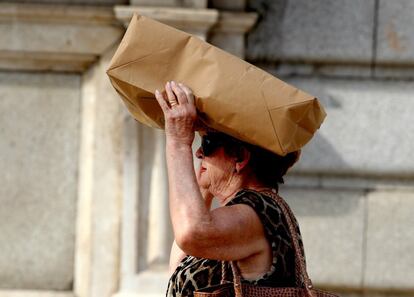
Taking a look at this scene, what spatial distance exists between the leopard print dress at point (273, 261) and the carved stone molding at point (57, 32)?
256cm

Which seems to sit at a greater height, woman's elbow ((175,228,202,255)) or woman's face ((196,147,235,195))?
woman's face ((196,147,235,195))

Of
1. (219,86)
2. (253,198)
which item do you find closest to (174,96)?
(219,86)

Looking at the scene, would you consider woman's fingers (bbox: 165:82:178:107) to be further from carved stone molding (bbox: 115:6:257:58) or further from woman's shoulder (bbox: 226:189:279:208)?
carved stone molding (bbox: 115:6:257:58)

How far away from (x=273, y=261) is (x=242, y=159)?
12.4 inches

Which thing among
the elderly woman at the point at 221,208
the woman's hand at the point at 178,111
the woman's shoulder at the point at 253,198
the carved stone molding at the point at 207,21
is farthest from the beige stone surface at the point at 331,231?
the woman's hand at the point at 178,111

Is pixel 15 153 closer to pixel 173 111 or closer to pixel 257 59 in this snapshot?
pixel 257 59

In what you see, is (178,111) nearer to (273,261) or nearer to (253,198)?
(253,198)

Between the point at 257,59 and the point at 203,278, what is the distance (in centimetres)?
271

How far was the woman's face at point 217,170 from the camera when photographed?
3.95 metres

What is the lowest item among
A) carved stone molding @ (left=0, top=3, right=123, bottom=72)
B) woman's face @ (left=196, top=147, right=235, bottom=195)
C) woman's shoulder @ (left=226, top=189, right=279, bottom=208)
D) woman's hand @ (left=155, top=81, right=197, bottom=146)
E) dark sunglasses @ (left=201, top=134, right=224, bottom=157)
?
woman's shoulder @ (left=226, top=189, right=279, bottom=208)

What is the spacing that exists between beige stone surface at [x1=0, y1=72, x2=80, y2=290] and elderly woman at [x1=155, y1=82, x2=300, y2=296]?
260 centimetres

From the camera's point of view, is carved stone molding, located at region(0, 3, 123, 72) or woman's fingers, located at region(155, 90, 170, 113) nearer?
woman's fingers, located at region(155, 90, 170, 113)

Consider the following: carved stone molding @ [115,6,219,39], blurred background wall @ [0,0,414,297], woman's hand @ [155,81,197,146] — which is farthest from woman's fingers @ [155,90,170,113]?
blurred background wall @ [0,0,414,297]

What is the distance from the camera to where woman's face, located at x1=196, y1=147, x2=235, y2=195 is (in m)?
3.95
